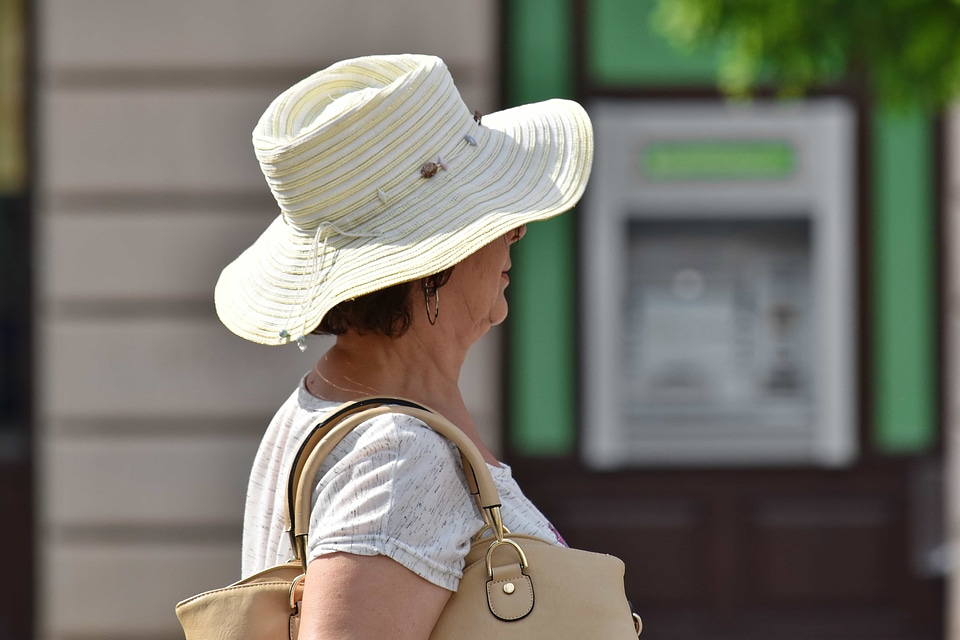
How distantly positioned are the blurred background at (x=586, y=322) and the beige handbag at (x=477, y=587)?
3554 mm

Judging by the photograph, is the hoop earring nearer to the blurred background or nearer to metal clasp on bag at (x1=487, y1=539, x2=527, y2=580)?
metal clasp on bag at (x1=487, y1=539, x2=527, y2=580)

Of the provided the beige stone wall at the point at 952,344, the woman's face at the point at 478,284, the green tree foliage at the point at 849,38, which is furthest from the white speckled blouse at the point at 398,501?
the beige stone wall at the point at 952,344

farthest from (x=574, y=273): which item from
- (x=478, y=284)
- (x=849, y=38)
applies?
(x=478, y=284)

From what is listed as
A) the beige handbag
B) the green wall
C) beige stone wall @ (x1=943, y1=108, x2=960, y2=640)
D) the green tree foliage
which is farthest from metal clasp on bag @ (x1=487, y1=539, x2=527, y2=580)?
beige stone wall @ (x1=943, y1=108, x2=960, y2=640)

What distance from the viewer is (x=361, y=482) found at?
4.40 ft

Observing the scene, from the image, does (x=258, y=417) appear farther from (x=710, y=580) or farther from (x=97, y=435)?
(x=710, y=580)

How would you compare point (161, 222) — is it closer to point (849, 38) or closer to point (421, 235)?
point (849, 38)

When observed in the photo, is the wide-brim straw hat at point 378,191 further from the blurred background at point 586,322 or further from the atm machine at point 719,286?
the atm machine at point 719,286

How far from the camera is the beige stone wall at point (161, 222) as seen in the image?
5070 mm

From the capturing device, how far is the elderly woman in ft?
4.45

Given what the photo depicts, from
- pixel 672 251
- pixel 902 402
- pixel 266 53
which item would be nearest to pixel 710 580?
pixel 902 402

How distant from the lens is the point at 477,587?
1356 mm

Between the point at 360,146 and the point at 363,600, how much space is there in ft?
1.95

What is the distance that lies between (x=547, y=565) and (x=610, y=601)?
10 cm
